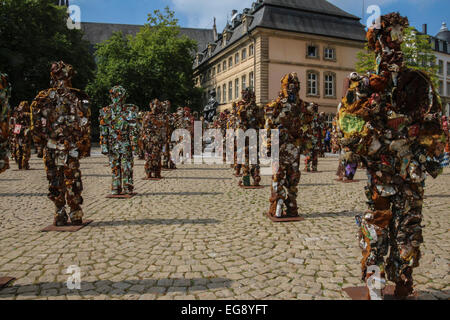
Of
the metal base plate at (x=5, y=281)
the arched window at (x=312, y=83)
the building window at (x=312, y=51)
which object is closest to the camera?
the metal base plate at (x=5, y=281)

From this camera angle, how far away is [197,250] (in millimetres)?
4484

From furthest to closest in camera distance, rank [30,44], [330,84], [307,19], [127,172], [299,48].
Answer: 1. [330,84]
2. [307,19]
3. [299,48]
4. [30,44]
5. [127,172]

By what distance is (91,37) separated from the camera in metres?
68.9

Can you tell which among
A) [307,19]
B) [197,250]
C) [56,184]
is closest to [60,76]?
[56,184]

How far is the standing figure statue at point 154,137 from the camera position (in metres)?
11.4

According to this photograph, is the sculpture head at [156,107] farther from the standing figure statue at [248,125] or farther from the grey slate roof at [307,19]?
the grey slate roof at [307,19]

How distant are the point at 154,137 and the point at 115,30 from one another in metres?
66.2

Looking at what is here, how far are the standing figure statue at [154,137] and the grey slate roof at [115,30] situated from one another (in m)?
61.2

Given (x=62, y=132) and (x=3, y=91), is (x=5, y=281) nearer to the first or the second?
(x=3, y=91)

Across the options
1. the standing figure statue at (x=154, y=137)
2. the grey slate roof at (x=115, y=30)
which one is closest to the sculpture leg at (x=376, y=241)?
the standing figure statue at (x=154, y=137)

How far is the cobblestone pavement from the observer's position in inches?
133

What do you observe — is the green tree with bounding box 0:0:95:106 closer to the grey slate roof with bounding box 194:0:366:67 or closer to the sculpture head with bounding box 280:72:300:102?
the grey slate roof with bounding box 194:0:366:67

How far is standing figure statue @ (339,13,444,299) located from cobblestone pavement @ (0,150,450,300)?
674 mm

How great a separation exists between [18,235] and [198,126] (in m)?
16.0
